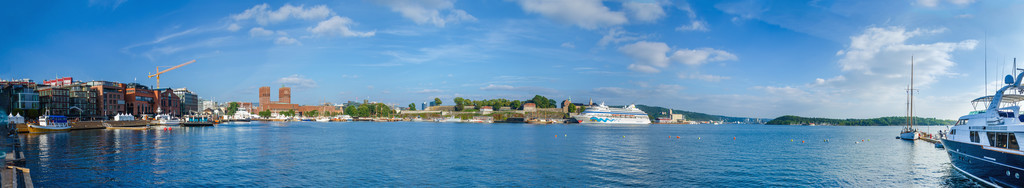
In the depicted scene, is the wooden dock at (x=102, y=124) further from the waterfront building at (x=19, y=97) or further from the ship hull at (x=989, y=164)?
the ship hull at (x=989, y=164)

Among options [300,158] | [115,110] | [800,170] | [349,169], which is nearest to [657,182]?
[800,170]

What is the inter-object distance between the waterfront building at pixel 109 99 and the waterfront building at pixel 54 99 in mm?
9602

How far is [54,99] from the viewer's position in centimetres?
10562

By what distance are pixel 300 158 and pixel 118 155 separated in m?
13.4

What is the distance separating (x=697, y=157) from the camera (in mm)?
42750

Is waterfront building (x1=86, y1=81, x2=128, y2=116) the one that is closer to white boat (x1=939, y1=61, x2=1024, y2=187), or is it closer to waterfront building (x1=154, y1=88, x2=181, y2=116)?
waterfront building (x1=154, y1=88, x2=181, y2=116)

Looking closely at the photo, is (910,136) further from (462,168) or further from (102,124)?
(102,124)

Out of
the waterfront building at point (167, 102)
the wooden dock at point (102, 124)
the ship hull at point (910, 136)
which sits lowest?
the ship hull at point (910, 136)

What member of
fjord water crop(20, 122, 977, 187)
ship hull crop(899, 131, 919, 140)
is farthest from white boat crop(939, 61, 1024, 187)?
ship hull crop(899, 131, 919, 140)

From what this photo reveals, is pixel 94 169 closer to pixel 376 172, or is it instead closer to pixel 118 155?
pixel 118 155

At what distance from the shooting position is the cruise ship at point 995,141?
21.1 meters

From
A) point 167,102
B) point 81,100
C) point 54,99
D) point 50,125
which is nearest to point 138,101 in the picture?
point 81,100

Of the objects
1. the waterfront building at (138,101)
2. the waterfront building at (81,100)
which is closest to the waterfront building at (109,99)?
the waterfront building at (81,100)

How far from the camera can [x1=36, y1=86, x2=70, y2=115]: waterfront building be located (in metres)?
104
